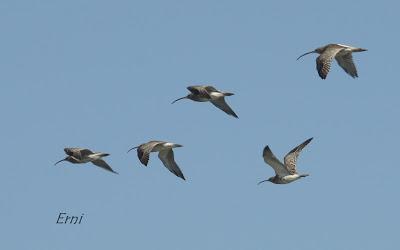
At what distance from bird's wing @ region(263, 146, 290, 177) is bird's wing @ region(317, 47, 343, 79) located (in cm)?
463

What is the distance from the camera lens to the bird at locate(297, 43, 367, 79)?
69000mm

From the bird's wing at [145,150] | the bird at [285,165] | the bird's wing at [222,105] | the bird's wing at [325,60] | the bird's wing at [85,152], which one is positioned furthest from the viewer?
the bird's wing at [222,105]

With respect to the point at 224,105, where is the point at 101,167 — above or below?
below

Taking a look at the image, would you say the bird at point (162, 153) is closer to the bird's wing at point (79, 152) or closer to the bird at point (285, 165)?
the bird's wing at point (79, 152)

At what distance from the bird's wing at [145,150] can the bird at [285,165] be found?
17.5ft

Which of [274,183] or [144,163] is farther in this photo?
[274,183]

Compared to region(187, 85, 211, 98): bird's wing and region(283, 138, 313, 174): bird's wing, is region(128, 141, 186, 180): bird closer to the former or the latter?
region(187, 85, 211, 98): bird's wing

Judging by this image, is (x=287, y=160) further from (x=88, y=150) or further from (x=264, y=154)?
(x=88, y=150)

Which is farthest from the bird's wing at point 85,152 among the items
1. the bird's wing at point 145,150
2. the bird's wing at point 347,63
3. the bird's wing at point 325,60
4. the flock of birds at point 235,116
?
the bird's wing at point 347,63

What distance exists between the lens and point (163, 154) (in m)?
73.8

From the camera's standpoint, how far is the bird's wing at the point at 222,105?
243ft

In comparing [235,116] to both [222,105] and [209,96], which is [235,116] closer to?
[222,105]

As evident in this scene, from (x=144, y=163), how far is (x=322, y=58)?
978 cm

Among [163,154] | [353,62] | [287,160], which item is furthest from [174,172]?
[353,62]
